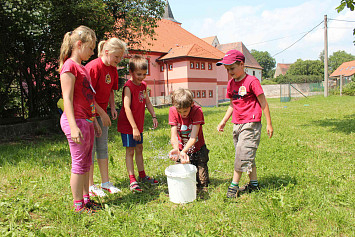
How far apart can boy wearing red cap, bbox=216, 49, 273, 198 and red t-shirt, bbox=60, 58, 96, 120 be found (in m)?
1.60

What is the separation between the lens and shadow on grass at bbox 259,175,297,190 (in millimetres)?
3369

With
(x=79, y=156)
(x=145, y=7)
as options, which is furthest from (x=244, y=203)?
(x=145, y=7)

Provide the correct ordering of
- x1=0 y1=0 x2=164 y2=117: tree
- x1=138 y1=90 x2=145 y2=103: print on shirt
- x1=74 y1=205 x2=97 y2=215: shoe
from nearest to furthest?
1. x1=74 y1=205 x2=97 y2=215: shoe
2. x1=138 y1=90 x2=145 y2=103: print on shirt
3. x1=0 y1=0 x2=164 y2=117: tree

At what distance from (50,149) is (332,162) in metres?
5.71

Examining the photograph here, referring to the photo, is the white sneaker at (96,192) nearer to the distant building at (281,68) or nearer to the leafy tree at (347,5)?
the leafy tree at (347,5)

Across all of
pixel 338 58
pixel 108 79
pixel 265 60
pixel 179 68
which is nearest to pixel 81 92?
pixel 108 79

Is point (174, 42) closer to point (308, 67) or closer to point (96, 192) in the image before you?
point (96, 192)

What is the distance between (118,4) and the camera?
434 inches

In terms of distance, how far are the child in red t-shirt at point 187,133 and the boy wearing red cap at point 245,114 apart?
0.46m

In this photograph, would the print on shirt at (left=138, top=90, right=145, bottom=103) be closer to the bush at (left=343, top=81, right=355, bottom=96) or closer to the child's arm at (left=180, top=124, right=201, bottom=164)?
the child's arm at (left=180, top=124, right=201, bottom=164)

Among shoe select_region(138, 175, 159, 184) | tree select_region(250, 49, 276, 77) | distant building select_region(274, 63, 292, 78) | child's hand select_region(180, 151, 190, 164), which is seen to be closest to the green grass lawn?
shoe select_region(138, 175, 159, 184)

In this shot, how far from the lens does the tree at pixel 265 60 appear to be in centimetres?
9969

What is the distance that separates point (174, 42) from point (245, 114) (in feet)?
93.0

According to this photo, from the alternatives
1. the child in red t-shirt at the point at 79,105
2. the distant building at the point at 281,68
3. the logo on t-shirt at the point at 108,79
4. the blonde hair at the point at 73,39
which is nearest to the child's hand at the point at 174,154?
the child in red t-shirt at the point at 79,105
